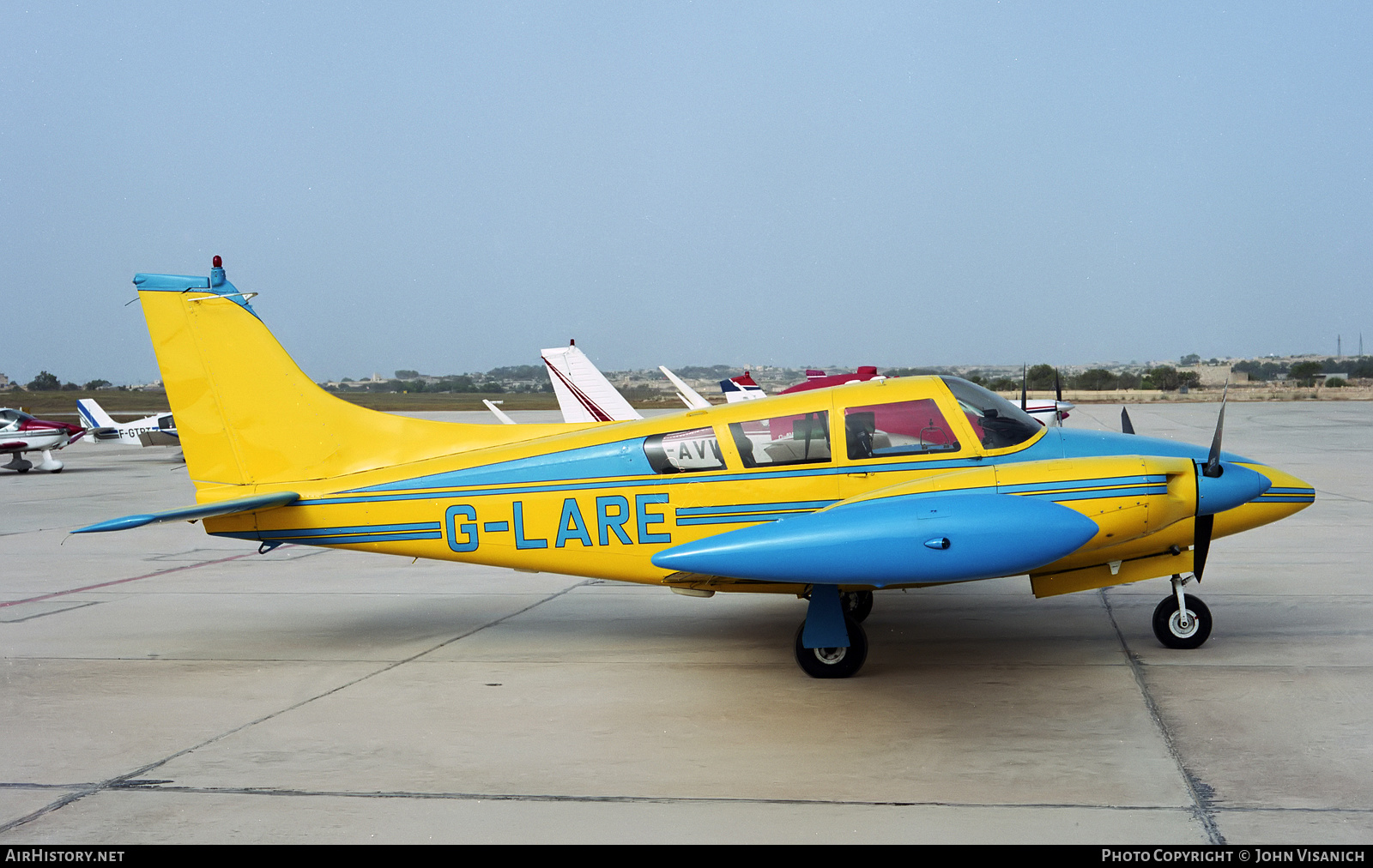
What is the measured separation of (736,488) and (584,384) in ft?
54.1

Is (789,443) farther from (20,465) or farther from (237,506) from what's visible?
(20,465)

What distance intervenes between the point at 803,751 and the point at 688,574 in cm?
A: 213

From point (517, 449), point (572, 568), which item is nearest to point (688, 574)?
point (572, 568)

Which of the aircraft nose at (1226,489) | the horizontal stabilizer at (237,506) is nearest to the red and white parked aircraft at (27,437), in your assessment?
the horizontal stabilizer at (237,506)

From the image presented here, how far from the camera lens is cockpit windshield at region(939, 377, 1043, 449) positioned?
8.03 m

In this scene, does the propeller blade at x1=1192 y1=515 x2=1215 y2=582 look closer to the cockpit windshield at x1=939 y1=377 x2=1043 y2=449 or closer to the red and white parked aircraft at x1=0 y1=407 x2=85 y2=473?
the cockpit windshield at x1=939 y1=377 x2=1043 y2=449

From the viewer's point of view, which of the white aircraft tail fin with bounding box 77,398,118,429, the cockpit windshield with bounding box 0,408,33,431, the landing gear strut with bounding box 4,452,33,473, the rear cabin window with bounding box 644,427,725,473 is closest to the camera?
the rear cabin window with bounding box 644,427,725,473

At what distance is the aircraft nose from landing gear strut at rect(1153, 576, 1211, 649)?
1.09 m

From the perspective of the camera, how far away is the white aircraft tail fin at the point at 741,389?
32.6m

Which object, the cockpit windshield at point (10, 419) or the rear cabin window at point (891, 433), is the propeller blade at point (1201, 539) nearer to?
the rear cabin window at point (891, 433)

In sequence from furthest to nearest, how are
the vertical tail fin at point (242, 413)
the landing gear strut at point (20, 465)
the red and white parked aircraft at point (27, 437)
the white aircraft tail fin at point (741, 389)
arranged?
the white aircraft tail fin at point (741, 389)
the landing gear strut at point (20, 465)
the red and white parked aircraft at point (27, 437)
the vertical tail fin at point (242, 413)

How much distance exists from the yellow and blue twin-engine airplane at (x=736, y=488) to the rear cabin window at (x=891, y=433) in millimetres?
14

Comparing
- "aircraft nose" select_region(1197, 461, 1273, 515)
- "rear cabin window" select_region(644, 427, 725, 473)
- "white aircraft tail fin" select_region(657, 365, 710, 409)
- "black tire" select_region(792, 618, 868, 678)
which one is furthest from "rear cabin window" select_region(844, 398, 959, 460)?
"white aircraft tail fin" select_region(657, 365, 710, 409)

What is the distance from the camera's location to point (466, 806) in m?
5.31
